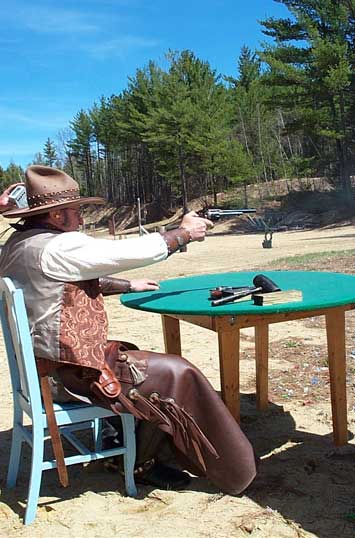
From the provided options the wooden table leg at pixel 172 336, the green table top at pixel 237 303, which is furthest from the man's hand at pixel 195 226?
the wooden table leg at pixel 172 336

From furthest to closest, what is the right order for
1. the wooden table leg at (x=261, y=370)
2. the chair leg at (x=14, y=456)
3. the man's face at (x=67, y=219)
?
the wooden table leg at (x=261, y=370) < the chair leg at (x=14, y=456) < the man's face at (x=67, y=219)

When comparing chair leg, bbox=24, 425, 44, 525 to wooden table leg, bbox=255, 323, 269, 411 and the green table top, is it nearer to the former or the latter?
the green table top

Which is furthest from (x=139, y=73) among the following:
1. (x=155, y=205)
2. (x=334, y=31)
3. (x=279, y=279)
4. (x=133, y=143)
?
(x=279, y=279)

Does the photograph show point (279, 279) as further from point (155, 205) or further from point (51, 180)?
point (155, 205)

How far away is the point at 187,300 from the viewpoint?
3115 millimetres

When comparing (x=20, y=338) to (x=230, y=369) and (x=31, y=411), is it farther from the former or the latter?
(x=230, y=369)

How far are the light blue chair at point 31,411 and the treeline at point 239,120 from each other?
88.2 ft

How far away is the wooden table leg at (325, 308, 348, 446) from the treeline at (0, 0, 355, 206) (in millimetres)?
26101

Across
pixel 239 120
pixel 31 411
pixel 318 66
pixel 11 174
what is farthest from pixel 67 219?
pixel 11 174

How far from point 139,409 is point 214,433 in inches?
13.2

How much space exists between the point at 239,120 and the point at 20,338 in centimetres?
4525

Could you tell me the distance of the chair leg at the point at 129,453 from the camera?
2.86 m

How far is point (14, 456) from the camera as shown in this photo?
10.2 feet

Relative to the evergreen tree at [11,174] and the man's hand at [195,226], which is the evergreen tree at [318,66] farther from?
the evergreen tree at [11,174]
